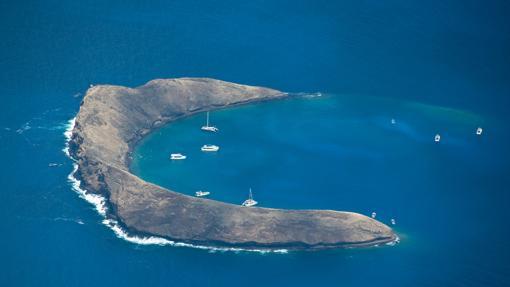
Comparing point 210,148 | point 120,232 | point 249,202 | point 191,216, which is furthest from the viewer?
point 210,148

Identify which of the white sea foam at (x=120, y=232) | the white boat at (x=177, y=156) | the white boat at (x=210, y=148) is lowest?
the white sea foam at (x=120, y=232)

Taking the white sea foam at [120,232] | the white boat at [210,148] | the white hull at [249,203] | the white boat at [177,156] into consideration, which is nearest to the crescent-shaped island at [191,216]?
the white sea foam at [120,232]

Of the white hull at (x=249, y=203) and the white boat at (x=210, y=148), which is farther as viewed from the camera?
the white boat at (x=210, y=148)

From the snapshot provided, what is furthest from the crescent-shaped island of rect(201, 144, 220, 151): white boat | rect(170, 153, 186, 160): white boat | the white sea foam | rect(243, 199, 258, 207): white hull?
rect(201, 144, 220, 151): white boat

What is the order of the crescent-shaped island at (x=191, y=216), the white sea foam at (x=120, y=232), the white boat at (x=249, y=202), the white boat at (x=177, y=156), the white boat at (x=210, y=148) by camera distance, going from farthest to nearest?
1. the white boat at (x=210, y=148)
2. the white boat at (x=177, y=156)
3. the white boat at (x=249, y=202)
4. the crescent-shaped island at (x=191, y=216)
5. the white sea foam at (x=120, y=232)

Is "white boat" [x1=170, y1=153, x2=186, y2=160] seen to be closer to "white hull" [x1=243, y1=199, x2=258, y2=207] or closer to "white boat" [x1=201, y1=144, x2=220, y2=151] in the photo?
"white boat" [x1=201, y1=144, x2=220, y2=151]

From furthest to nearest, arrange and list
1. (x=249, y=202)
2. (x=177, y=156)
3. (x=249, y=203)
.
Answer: (x=177, y=156) → (x=249, y=202) → (x=249, y=203)

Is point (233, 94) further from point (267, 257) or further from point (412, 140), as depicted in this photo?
point (267, 257)

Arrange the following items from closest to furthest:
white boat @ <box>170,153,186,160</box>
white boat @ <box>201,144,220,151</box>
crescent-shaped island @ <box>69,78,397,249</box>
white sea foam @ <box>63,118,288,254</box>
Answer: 1. white sea foam @ <box>63,118,288,254</box>
2. crescent-shaped island @ <box>69,78,397,249</box>
3. white boat @ <box>170,153,186,160</box>
4. white boat @ <box>201,144,220,151</box>

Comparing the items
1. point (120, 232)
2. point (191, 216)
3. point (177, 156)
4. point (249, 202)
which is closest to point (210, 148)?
point (177, 156)

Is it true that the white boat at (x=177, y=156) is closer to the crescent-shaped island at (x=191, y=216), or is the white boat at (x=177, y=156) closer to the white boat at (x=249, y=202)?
the crescent-shaped island at (x=191, y=216)

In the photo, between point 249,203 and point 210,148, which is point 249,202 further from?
point 210,148
